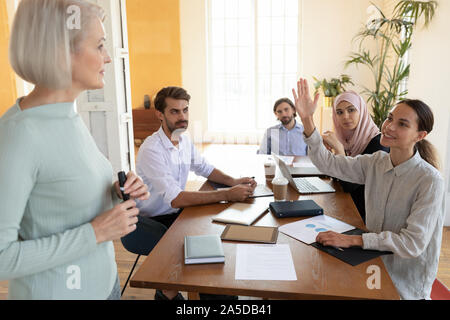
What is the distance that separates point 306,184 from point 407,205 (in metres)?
0.79

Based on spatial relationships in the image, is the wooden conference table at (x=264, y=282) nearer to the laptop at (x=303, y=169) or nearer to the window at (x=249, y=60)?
the laptop at (x=303, y=169)

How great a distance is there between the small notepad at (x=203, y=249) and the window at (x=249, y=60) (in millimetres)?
6886

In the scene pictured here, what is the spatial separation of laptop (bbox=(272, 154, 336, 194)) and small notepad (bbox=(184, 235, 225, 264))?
873mm

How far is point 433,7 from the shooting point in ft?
12.5

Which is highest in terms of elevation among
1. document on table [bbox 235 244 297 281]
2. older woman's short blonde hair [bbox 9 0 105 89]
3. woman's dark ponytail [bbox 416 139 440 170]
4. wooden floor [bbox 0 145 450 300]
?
older woman's short blonde hair [bbox 9 0 105 89]

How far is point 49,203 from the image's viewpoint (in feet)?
2.93

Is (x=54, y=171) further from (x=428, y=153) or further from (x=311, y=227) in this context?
(x=428, y=153)

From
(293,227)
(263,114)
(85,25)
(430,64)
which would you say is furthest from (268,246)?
(263,114)

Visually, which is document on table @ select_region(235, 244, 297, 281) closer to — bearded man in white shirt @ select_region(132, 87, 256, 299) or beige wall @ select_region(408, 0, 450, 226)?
bearded man in white shirt @ select_region(132, 87, 256, 299)

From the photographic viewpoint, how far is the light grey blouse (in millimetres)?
1427

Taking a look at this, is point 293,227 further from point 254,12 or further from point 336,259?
point 254,12

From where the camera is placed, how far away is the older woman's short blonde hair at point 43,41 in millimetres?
814

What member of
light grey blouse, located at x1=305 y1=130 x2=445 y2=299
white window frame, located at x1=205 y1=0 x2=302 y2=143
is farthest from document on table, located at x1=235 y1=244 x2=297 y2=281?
white window frame, located at x1=205 y1=0 x2=302 y2=143

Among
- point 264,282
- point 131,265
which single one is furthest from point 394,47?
point 264,282
